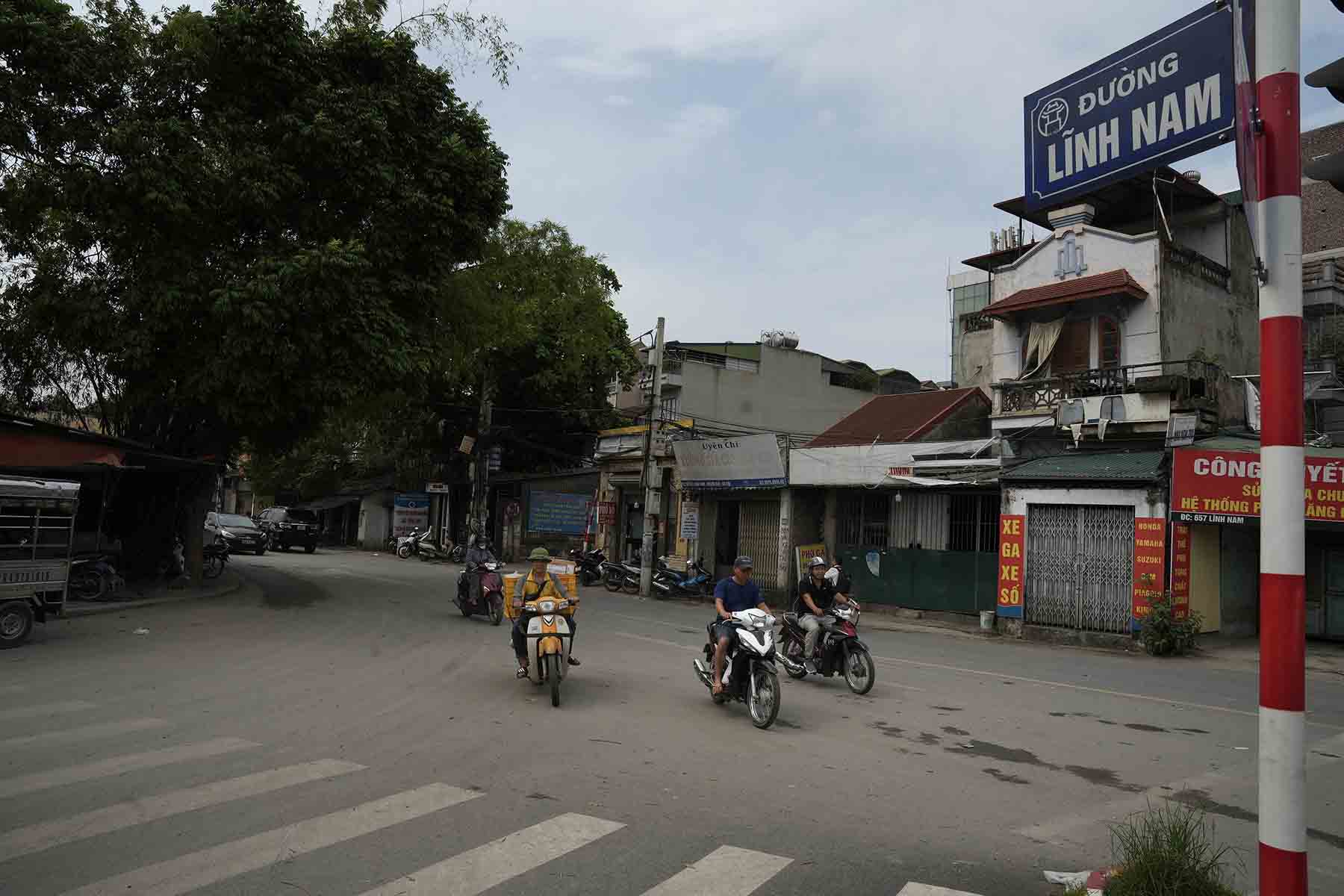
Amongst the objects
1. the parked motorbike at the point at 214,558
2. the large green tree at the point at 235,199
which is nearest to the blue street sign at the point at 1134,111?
the large green tree at the point at 235,199

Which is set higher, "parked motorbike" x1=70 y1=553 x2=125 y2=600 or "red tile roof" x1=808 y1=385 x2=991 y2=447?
"red tile roof" x1=808 y1=385 x2=991 y2=447

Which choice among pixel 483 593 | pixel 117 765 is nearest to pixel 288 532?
pixel 483 593

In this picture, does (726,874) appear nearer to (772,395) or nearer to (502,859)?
(502,859)

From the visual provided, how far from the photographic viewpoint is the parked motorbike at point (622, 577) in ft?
85.7

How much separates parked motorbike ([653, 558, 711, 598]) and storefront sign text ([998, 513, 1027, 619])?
9.09 m

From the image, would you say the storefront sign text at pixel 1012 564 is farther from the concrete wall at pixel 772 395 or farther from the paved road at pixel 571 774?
the concrete wall at pixel 772 395

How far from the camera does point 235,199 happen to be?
1594 cm

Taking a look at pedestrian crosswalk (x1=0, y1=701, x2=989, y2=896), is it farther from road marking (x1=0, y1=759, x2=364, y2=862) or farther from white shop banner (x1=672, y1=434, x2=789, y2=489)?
white shop banner (x1=672, y1=434, x2=789, y2=489)

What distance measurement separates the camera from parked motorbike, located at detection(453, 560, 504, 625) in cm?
1617

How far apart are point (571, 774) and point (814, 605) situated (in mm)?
5157

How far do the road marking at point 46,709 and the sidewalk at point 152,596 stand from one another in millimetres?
7623

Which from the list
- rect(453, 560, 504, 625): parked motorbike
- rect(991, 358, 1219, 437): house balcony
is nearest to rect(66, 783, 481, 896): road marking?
rect(453, 560, 504, 625): parked motorbike

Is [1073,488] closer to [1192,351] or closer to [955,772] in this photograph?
[1192,351]

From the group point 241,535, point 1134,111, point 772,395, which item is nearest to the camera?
point 1134,111
